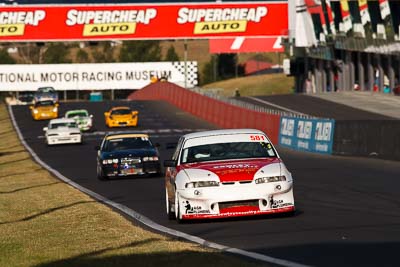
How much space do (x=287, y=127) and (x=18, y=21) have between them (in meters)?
65.6

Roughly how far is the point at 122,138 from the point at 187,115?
129ft

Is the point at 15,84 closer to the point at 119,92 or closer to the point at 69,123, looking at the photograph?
the point at 119,92

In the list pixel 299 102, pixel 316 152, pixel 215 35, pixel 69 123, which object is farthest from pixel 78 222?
pixel 215 35

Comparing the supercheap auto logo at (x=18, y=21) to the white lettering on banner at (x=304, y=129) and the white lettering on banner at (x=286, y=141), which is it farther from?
the white lettering on banner at (x=304, y=129)

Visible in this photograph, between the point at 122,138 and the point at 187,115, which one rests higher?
A: the point at 122,138

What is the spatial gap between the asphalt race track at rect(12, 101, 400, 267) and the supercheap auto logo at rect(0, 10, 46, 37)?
216 ft

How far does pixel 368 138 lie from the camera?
3266 centimetres

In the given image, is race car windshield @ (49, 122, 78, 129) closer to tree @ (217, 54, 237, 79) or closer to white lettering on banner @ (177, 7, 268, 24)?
white lettering on banner @ (177, 7, 268, 24)

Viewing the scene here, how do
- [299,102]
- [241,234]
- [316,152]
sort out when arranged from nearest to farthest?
[241,234]
[316,152]
[299,102]

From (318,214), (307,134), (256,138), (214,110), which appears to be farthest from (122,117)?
(318,214)

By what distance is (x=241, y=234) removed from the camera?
1427 cm

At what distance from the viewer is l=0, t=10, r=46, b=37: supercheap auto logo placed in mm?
104625

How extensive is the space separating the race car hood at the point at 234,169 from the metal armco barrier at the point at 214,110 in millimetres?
28388

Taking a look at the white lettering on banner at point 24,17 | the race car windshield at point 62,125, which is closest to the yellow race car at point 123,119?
the race car windshield at point 62,125
